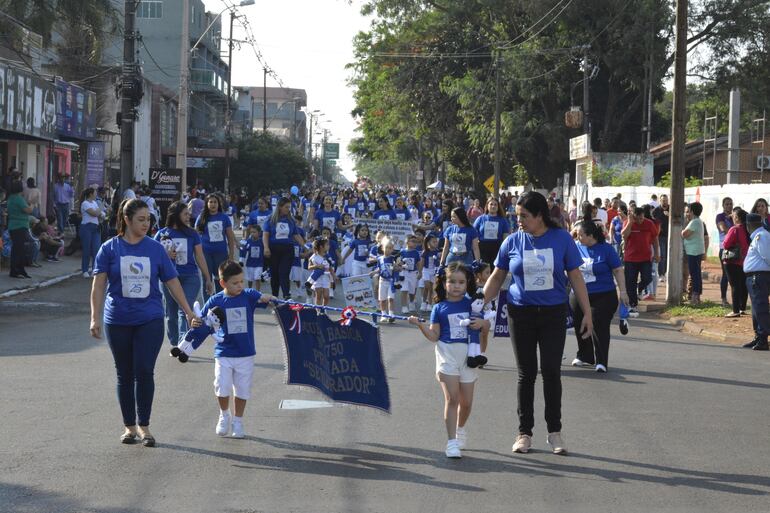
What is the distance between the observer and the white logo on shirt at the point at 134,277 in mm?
7969

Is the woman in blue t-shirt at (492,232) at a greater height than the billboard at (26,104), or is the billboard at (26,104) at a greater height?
the billboard at (26,104)

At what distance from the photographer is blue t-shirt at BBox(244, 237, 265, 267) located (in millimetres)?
18656

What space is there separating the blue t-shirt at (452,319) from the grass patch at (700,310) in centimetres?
1121

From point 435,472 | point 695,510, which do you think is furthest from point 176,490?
point 695,510

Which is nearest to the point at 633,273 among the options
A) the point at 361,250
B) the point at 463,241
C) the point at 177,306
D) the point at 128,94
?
the point at 463,241

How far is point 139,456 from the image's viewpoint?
7570 mm

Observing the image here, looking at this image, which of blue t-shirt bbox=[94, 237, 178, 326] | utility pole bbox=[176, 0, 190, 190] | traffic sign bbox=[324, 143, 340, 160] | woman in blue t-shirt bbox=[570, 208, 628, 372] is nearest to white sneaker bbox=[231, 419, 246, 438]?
blue t-shirt bbox=[94, 237, 178, 326]

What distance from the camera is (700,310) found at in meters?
18.7

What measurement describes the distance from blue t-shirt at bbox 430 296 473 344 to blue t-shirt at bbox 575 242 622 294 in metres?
4.59

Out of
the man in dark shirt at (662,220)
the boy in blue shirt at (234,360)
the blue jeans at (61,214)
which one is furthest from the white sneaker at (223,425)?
the blue jeans at (61,214)

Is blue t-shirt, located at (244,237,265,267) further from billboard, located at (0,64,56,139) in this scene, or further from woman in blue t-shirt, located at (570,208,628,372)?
billboard, located at (0,64,56,139)

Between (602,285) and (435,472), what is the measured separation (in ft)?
18.3

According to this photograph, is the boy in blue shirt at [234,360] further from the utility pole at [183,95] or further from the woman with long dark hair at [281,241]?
the utility pole at [183,95]

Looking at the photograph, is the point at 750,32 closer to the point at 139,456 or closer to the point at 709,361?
the point at 709,361
